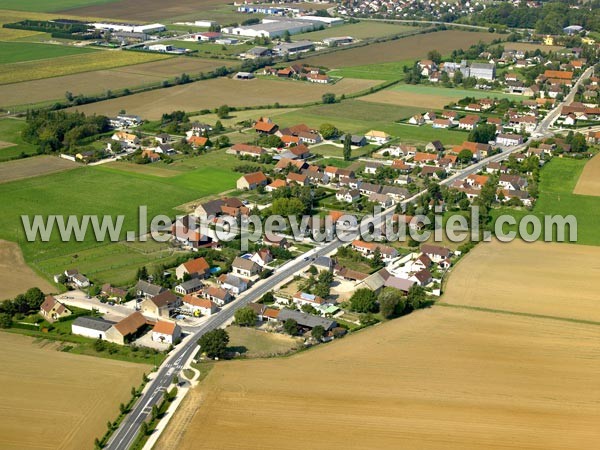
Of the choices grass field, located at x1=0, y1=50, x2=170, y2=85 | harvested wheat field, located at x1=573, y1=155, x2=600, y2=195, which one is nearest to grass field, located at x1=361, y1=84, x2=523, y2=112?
harvested wheat field, located at x1=573, y1=155, x2=600, y2=195

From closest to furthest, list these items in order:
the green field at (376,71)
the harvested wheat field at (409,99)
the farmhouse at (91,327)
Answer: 1. the farmhouse at (91,327)
2. the harvested wheat field at (409,99)
3. the green field at (376,71)

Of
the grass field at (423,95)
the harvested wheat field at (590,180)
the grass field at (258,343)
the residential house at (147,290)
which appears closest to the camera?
the grass field at (258,343)

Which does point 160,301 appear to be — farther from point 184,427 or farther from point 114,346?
point 184,427

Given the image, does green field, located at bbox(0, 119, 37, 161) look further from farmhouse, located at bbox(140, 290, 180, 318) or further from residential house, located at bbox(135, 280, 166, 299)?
farmhouse, located at bbox(140, 290, 180, 318)

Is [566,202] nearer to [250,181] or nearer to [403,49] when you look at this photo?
[250,181]

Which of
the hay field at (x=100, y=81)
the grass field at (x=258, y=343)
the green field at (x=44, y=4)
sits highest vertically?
the green field at (x=44, y=4)

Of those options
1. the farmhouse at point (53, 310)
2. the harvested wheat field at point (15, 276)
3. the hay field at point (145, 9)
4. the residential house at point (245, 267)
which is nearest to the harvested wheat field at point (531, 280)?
the residential house at point (245, 267)

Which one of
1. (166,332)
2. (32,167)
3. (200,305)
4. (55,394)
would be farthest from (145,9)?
(55,394)

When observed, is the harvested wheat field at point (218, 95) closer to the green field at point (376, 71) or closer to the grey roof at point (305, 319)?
the green field at point (376, 71)
